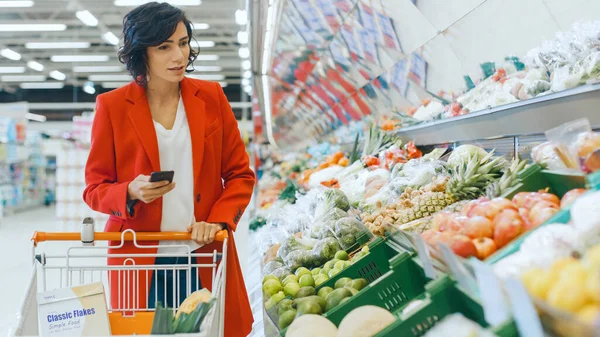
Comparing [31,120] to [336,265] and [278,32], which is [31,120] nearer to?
[278,32]

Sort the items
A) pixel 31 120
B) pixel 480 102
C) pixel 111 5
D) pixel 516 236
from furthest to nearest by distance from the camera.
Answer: pixel 31 120
pixel 111 5
pixel 480 102
pixel 516 236

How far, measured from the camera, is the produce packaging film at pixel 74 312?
170 cm

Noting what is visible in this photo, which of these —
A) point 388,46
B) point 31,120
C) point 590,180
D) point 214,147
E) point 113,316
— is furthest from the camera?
point 31,120

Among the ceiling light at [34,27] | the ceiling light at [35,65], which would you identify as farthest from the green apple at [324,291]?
the ceiling light at [35,65]

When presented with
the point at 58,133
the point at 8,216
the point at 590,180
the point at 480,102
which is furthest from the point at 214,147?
the point at 58,133

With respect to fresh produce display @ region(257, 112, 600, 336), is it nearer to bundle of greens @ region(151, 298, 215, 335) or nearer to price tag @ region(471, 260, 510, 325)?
price tag @ region(471, 260, 510, 325)

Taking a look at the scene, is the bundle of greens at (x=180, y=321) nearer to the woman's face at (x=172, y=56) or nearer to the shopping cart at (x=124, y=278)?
the shopping cart at (x=124, y=278)

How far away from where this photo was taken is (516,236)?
1.54 meters

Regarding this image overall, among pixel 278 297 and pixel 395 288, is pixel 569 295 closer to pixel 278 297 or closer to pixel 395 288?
pixel 395 288

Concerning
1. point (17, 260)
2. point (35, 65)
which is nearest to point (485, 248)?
point (17, 260)

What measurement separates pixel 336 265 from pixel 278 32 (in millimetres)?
4273

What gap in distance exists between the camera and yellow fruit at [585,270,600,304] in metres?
0.91

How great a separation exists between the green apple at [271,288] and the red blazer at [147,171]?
0.16 meters

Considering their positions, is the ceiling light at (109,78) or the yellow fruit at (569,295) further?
the ceiling light at (109,78)
